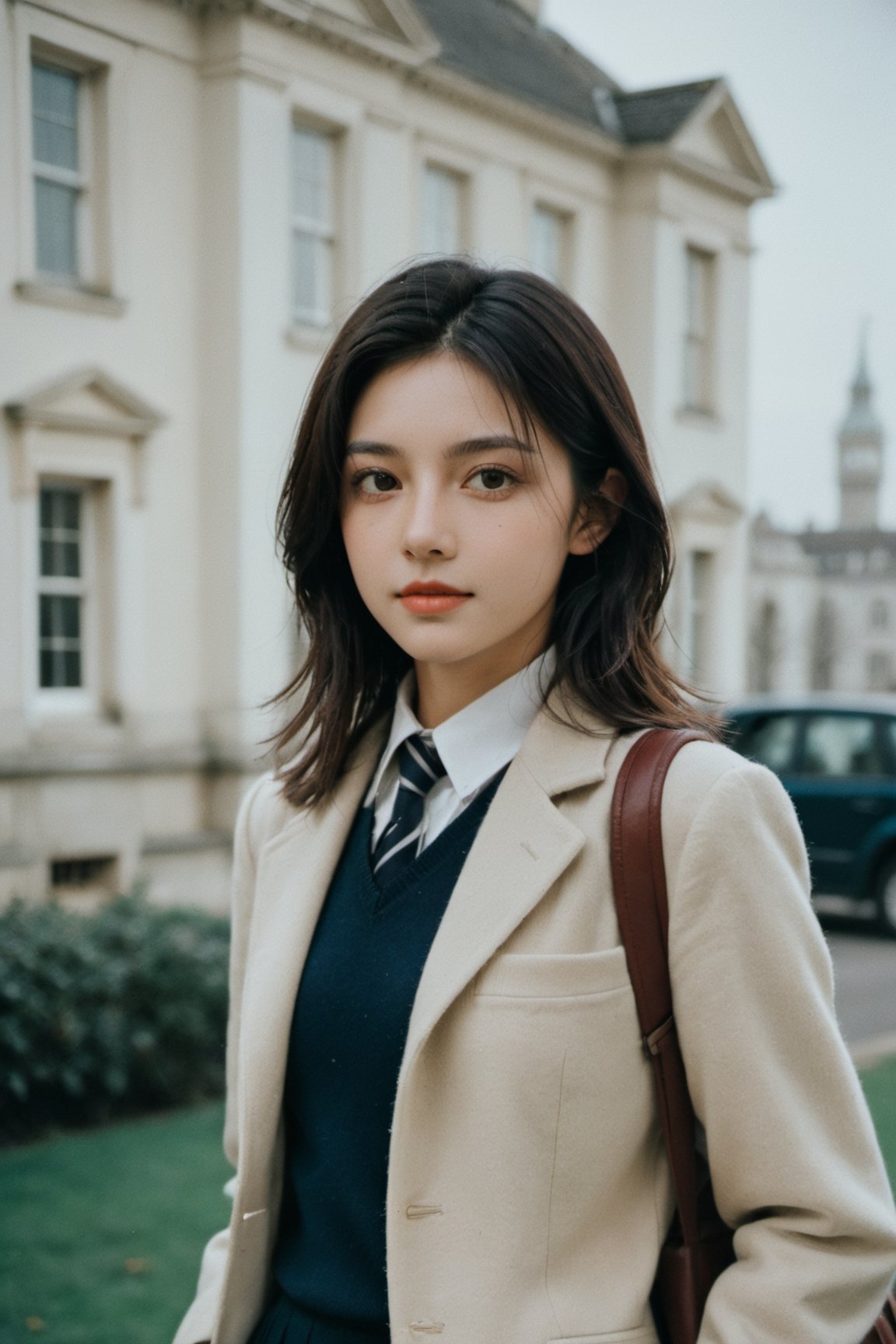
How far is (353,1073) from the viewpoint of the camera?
160 cm

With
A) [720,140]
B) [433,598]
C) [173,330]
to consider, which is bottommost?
[433,598]

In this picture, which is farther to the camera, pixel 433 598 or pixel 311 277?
pixel 311 277

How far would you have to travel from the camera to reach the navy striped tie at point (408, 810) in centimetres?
171

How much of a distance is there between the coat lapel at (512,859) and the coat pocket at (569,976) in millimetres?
43

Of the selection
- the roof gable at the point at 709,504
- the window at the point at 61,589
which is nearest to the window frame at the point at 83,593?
the window at the point at 61,589

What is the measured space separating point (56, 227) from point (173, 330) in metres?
1.27

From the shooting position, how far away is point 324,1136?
64.3 inches

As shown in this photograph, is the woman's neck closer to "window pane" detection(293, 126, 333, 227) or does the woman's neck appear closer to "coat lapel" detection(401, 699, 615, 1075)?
"coat lapel" detection(401, 699, 615, 1075)

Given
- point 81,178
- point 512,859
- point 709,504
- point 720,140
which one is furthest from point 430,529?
point 720,140

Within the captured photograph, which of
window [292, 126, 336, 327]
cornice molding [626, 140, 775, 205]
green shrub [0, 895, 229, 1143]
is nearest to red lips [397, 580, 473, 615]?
green shrub [0, 895, 229, 1143]

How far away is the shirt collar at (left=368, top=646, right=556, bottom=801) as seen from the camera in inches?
66.6

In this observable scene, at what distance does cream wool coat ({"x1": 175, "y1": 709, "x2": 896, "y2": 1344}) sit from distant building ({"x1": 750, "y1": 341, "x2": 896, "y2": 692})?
49016mm

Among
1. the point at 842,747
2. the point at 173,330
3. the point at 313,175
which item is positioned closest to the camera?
the point at 842,747

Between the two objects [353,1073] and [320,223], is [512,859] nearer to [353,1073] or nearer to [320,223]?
[353,1073]
